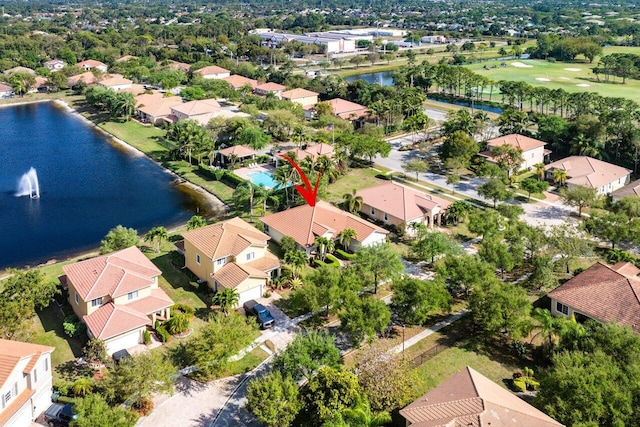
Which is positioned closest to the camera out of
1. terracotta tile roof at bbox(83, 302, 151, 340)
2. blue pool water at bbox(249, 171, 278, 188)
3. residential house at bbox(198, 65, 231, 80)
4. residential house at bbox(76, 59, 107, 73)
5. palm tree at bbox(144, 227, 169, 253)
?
terracotta tile roof at bbox(83, 302, 151, 340)

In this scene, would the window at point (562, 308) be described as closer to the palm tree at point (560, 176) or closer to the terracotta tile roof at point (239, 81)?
the palm tree at point (560, 176)

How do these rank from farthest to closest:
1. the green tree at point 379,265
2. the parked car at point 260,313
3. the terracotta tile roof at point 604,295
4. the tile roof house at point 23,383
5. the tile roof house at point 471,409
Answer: the green tree at point 379,265
the parked car at point 260,313
the terracotta tile roof at point 604,295
the tile roof house at point 23,383
the tile roof house at point 471,409

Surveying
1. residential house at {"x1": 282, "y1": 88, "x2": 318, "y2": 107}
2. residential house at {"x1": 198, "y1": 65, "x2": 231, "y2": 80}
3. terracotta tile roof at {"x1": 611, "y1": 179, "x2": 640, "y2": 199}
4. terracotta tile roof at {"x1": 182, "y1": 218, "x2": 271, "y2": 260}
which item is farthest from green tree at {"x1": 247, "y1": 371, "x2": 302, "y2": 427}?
residential house at {"x1": 198, "y1": 65, "x2": 231, "y2": 80}

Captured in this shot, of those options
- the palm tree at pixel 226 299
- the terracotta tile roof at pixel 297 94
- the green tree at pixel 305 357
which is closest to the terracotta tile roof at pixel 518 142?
the terracotta tile roof at pixel 297 94

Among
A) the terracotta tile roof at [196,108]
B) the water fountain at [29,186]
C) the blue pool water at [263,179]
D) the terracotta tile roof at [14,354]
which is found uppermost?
the terracotta tile roof at [196,108]

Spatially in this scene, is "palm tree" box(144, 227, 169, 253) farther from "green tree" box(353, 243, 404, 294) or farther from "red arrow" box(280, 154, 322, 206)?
"green tree" box(353, 243, 404, 294)

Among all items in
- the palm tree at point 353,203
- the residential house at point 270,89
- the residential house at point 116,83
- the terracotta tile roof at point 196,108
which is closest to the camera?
the palm tree at point 353,203

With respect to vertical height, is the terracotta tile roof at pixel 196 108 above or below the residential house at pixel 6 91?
below
